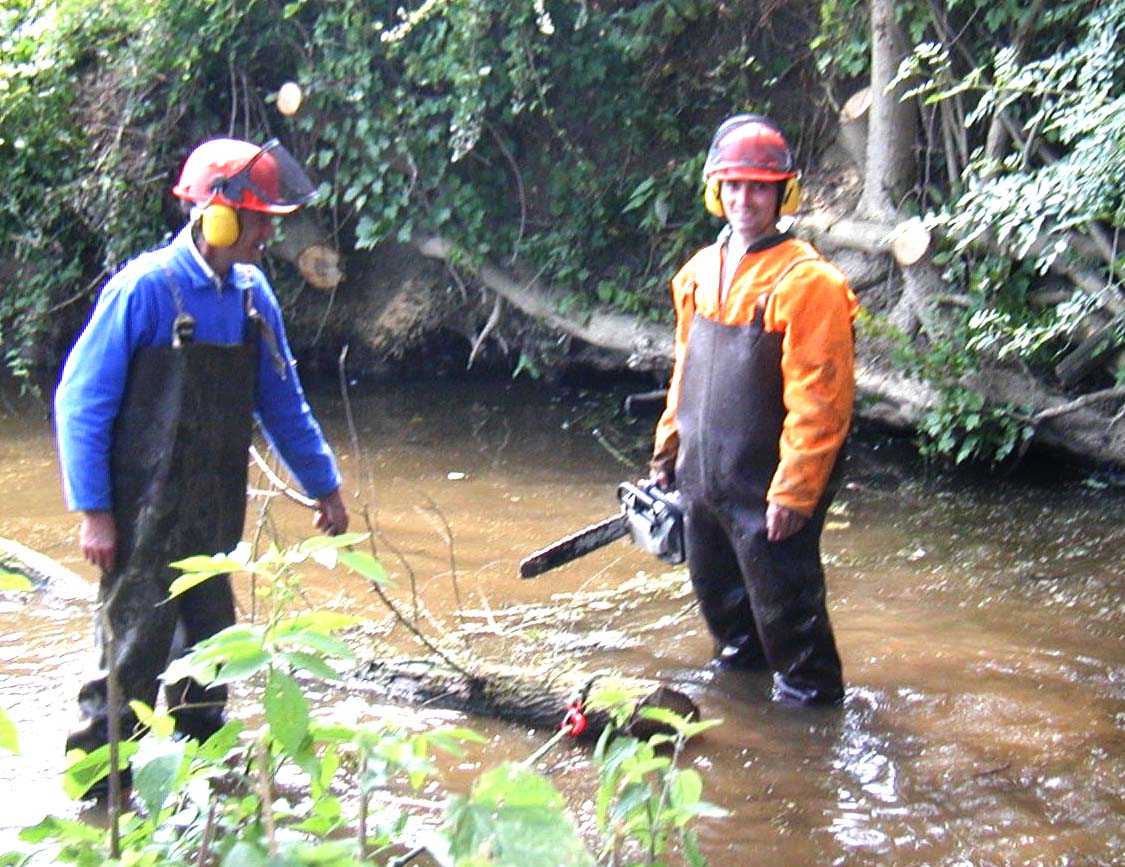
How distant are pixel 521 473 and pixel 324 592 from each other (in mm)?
2359

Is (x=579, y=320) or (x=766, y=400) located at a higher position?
(x=766, y=400)

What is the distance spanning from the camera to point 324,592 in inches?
240

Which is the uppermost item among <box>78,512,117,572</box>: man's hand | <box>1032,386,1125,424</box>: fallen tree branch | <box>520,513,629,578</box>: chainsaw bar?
<box>78,512,117,572</box>: man's hand

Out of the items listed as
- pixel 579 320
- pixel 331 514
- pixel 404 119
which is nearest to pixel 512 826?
pixel 331 514

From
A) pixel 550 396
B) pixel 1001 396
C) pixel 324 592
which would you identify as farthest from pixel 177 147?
pixel 1001 396

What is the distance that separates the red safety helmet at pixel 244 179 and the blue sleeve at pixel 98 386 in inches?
12.1

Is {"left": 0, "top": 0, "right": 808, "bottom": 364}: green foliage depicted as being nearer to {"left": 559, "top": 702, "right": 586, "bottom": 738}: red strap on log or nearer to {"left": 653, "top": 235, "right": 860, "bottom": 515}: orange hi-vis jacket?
{"left": 653, "top": 235, "right": 860, "bottom": 515}: orange hi-vis jacket

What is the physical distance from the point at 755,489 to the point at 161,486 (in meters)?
1.86

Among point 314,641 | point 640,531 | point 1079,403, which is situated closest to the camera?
point 314,641

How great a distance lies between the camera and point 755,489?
461cm

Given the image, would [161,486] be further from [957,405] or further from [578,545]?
[957,405]

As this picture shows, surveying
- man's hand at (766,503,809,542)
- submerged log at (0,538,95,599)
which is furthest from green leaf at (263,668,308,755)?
submerged log at (0,538,95,599)

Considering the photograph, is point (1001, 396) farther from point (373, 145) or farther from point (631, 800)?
point (631, 800)

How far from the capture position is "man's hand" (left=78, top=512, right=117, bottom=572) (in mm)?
3926
